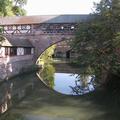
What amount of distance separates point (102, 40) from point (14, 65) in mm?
11829

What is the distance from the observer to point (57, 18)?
42.4 meters

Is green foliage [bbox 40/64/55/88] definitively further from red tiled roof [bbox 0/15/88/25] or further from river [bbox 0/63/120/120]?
red tiled roof [bbox 0/15/88/25]

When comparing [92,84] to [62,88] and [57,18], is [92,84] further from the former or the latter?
[57,18]

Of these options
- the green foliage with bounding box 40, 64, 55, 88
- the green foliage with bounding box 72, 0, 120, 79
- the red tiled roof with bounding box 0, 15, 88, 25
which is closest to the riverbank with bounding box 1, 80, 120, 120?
the green foliage with bounding box 72, 0, 120, 79

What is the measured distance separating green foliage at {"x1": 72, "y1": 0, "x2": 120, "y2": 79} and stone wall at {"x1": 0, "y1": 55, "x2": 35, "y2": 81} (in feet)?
24.0

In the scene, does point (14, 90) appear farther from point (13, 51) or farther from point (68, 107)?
point (13, 51)

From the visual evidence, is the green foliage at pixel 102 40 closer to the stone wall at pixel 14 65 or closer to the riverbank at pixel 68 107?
the riverbank at pixel 68 107

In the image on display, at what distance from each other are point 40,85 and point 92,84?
4707mm

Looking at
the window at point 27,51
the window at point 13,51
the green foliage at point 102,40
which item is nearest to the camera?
the green foliage at point 102,40

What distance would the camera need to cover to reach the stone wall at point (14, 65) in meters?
30.8

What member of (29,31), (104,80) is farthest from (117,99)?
(29,31)

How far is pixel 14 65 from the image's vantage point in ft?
115

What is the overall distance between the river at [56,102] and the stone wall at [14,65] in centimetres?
104

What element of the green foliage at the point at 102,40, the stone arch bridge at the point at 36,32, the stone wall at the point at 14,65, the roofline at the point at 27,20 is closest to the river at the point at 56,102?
the stone wall at the point at 14,65
